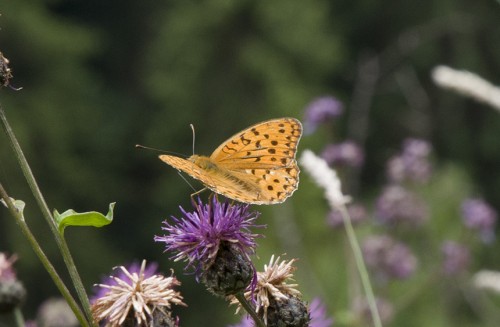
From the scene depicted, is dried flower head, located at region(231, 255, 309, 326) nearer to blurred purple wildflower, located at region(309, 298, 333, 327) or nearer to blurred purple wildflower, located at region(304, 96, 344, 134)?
blurred purple wildflower, located at region(309, 298, 333, 327)

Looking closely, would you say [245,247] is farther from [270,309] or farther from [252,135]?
[252,135]

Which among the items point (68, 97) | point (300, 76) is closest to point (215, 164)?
point (68, 97)

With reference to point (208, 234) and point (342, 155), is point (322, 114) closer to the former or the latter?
point (342, 155)

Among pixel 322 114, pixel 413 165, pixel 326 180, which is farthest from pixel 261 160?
pixel 413 165

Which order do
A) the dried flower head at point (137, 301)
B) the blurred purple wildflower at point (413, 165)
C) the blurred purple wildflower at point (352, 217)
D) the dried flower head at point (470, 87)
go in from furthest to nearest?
the blurred purple wildflower at point (413, 165) < the blurred purple wildflower at point (352, 217) < the dried flower head at point (470, 87) < the dried flower head at point (137, 301)

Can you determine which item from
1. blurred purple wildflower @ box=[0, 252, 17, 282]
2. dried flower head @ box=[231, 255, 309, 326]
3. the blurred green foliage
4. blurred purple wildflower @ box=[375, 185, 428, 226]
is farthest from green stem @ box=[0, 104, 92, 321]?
the blurred green foliage

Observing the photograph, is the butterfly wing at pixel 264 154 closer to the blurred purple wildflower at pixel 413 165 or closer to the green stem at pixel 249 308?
the green stem at pixel 249 308

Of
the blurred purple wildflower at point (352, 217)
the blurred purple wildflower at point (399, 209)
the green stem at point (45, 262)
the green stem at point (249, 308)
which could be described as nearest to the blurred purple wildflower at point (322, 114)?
the blurred purple wildflower at point (352, 217)
